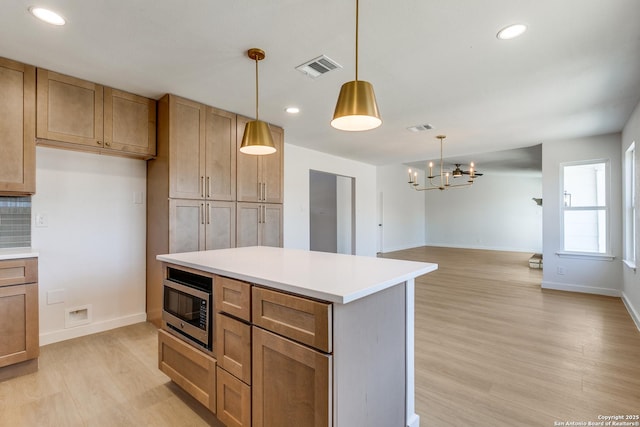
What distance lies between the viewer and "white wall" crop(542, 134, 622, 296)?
440 cm

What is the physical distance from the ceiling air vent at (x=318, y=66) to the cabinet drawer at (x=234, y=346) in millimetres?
1997

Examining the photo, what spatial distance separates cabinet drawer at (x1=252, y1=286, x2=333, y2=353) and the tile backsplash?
267 cm

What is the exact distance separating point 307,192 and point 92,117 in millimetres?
3315

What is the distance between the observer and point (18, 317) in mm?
2271

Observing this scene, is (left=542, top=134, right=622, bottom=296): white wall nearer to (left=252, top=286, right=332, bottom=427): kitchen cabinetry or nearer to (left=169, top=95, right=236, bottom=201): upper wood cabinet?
(left=169, top=95, right=236, bottom=201): upper wood cabinet

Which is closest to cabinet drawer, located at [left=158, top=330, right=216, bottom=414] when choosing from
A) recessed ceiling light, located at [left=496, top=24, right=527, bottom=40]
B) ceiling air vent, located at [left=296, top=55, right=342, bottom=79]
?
ceiling air vent, located at [left=296, top=55, right=342, bottom=79]

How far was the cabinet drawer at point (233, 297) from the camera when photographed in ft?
4.95

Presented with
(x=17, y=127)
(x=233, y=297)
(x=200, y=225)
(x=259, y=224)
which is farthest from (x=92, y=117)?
(x=233, y=297)

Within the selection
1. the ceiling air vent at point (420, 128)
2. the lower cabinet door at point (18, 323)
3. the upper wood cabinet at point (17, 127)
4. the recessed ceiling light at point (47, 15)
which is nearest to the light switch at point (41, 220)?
the upper wood cabinet at point (17, 127)

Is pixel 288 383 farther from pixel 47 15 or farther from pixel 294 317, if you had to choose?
pixel 47 15

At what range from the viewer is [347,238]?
7.56m

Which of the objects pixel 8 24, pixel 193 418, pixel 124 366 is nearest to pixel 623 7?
pixel 193 418

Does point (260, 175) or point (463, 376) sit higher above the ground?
point (260, 175)

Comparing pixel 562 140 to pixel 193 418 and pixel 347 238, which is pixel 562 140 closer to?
pixel 347 238
